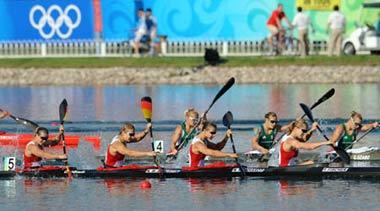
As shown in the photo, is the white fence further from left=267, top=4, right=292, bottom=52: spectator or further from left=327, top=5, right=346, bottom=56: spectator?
left=327, top=5, right=346, bottom=56: spectator

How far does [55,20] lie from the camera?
55.4m

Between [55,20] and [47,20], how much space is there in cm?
34

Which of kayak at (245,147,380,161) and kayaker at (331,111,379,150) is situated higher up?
kayaker at (331,111,379,150)

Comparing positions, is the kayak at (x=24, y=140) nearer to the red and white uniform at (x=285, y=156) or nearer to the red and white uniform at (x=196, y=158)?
the red and white uniform at (x=196, y=158)

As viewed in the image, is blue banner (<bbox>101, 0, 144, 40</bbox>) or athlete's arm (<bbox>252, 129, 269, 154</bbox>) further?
blue banner (<bbox>101, 0, 144, 40</bbox>)

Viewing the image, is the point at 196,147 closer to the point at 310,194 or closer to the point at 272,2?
the point at 310,194

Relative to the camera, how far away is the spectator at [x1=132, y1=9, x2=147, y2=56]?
52.6 metres

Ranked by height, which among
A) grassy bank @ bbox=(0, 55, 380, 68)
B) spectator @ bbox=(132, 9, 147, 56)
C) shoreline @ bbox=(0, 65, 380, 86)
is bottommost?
shoreline @ bbox=(0, 65, 380, 86)

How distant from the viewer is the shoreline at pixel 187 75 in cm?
4962

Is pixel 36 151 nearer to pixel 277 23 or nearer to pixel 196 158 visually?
pixel 196 158

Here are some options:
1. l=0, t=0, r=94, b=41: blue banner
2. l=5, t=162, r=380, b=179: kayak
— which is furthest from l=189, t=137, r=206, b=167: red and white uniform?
l=0, t=0, r=94, b=41: blue banner

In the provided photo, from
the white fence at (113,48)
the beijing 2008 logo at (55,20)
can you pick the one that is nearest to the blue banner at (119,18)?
the white fence at (113,48)

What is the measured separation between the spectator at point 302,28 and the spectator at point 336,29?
2.71ft

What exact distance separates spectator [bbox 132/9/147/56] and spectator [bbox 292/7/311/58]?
5.78 m
